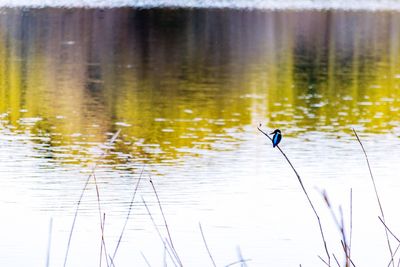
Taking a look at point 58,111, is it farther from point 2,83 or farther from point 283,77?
point 283,77

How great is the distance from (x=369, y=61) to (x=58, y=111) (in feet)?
47.2

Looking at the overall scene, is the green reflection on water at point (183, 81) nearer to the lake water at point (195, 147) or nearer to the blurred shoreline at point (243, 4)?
the lake water at point (195, 147)

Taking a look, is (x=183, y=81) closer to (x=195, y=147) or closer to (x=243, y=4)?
(x=195, y=147)

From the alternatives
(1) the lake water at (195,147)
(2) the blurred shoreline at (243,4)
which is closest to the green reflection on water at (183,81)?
(1) the lake water at (195,147)

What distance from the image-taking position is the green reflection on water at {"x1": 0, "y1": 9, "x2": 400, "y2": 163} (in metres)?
17.5

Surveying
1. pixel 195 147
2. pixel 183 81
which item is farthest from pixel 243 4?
pixel 195 147

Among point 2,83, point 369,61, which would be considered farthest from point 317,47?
point 2,83

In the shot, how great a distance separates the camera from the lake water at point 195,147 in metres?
10.1

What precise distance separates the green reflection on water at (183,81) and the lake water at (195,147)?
0.24 feet

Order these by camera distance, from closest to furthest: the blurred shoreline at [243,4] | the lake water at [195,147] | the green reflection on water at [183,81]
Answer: the lake water at [195,147], the green reflection on water at [183,81], the blurred shoreline at [243,4]

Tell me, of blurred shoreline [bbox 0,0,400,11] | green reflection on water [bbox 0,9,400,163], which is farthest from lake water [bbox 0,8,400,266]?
blurred shoreline [bbox 0,0,400,11]

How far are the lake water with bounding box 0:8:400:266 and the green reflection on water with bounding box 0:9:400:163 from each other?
0.24ft

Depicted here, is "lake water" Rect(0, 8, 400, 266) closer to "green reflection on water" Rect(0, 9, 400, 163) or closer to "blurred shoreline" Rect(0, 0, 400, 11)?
"green reflection on water" Rect(0, 9, 400, 163)

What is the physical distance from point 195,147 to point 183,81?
32.3 feet
